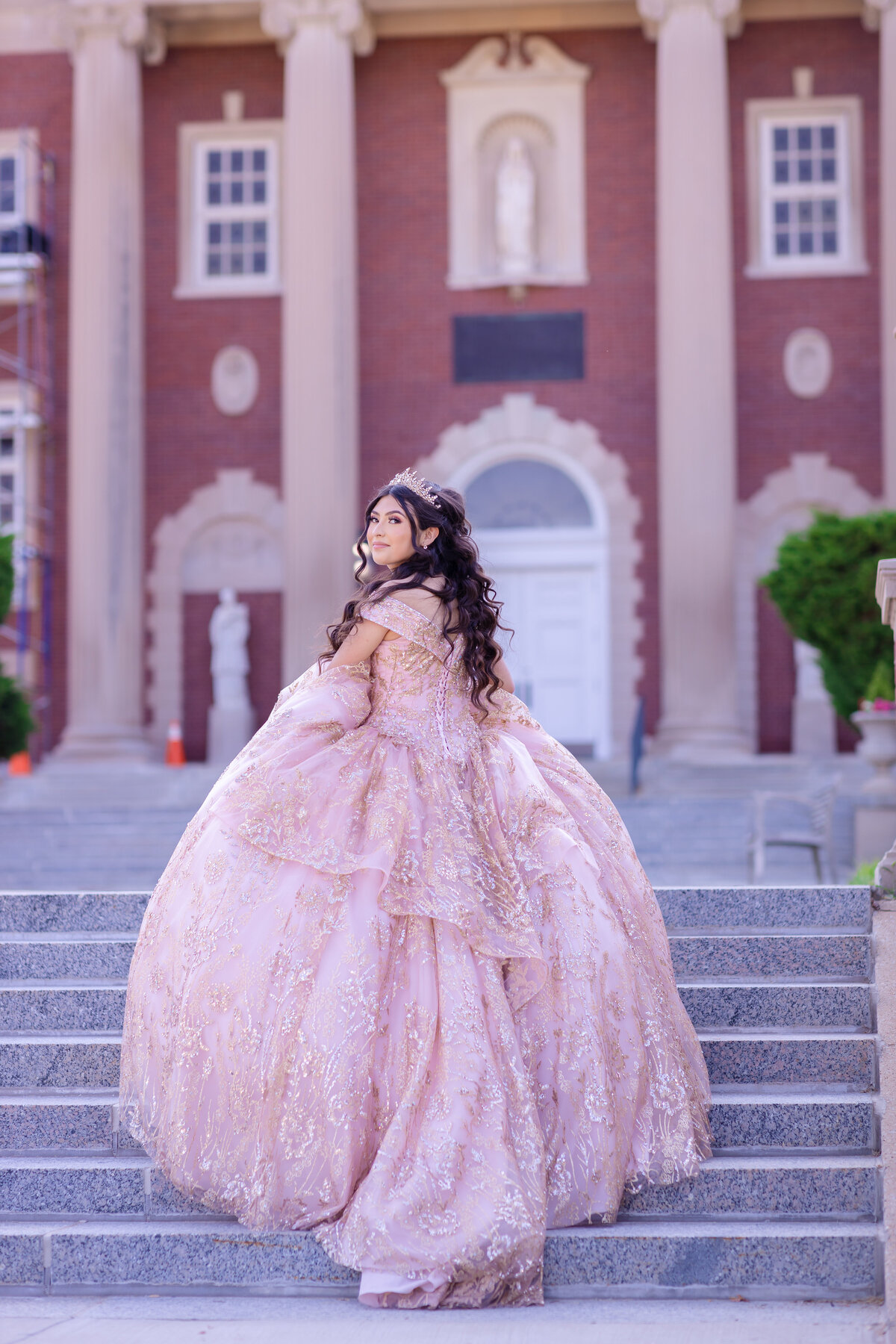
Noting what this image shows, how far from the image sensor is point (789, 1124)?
187 inches

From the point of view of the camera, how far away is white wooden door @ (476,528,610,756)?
19.4 metres

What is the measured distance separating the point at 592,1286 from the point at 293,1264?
790 millimetres

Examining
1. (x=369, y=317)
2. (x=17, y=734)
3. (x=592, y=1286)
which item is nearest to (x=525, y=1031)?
(x=592, y=1286)

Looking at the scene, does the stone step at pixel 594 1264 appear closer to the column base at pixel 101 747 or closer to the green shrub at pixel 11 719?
the green shrub at pixel 11 719

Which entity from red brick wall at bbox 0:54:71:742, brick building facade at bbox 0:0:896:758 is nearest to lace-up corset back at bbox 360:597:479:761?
brick building facade at bbox 0:0:896:758

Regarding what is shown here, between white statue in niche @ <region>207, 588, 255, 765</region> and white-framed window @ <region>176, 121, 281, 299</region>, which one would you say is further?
white-framed window @ <region>176, 121, 281, 299</region>

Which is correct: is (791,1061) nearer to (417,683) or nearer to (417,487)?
(417,683)

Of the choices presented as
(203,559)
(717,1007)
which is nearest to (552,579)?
(203,559)

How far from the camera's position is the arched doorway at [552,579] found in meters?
19.4

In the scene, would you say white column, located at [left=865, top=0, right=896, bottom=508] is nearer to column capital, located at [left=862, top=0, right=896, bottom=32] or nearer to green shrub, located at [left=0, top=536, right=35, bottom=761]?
column capital, located at [left=862, top=0, right=896, bottom=32]

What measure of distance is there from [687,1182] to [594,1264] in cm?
43

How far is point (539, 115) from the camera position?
19531 mm

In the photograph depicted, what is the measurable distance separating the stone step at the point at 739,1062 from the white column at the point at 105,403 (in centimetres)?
1341

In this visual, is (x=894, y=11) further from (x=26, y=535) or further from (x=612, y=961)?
(x=612, y=961)
